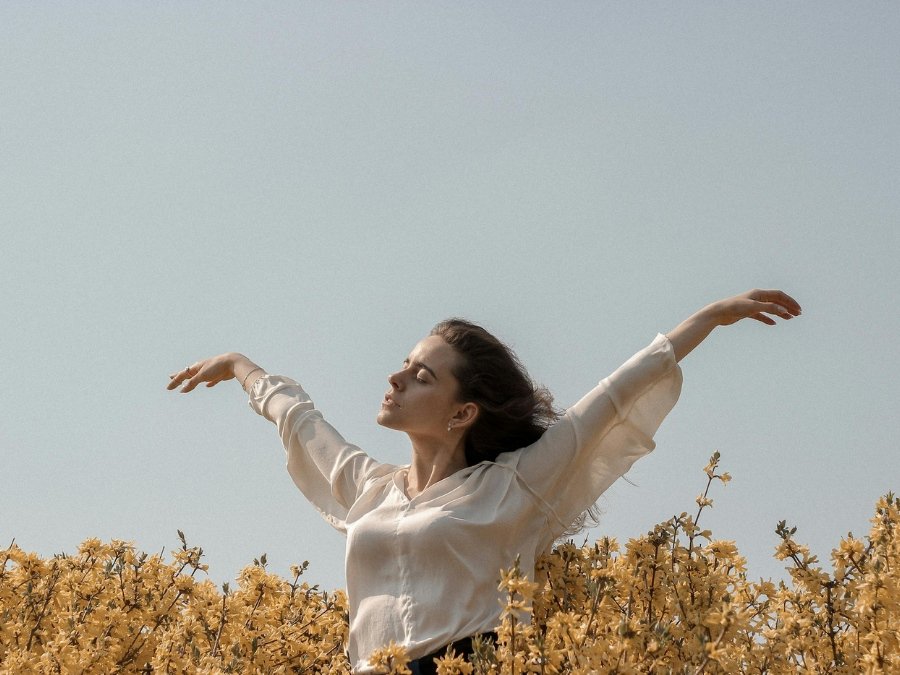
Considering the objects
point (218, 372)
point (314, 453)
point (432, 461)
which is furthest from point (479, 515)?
point (218, 372)

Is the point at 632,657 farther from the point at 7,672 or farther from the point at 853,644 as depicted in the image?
the point at 7,672

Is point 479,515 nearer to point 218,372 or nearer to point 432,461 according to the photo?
point 432,461

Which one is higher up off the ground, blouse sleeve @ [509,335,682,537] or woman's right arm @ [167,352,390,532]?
woman's right arm @ [167,352,390,532]

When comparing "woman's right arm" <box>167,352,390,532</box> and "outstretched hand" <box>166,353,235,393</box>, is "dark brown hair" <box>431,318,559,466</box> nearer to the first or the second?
"woman's right arm" <box>167,352,390,532</box>

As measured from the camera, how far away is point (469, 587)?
3.15 m

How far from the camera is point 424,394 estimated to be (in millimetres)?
3467

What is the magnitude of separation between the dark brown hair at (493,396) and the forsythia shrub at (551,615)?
396mm

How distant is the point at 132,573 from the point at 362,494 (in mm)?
1127

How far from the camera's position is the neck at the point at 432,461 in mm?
3496

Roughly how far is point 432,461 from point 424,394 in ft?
0.74

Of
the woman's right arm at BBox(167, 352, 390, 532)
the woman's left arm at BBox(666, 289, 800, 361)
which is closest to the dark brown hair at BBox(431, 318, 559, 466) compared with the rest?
the woman's right arm at BBox(167, 352, 390, 532)

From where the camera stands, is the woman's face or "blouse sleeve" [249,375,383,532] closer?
the woman's face

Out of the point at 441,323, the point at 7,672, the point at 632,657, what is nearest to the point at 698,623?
the point at 632,657

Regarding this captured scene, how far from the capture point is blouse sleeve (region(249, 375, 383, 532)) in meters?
3.65
